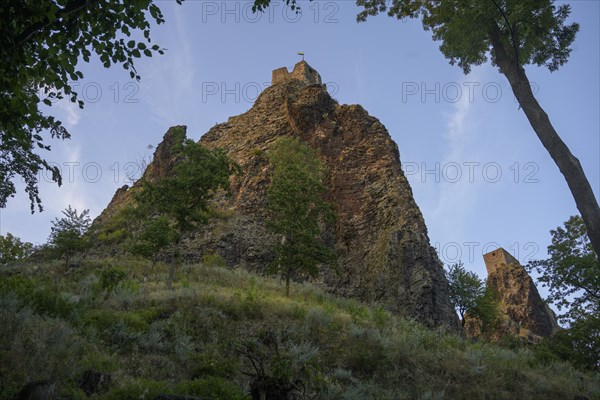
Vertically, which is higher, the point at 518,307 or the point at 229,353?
the point at 518,307

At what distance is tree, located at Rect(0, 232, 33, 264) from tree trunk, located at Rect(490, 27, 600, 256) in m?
37.8

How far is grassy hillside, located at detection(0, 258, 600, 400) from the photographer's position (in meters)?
6.96

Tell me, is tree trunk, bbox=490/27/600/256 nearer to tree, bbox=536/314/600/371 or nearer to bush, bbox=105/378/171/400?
bush, bbox=105/378/171/400

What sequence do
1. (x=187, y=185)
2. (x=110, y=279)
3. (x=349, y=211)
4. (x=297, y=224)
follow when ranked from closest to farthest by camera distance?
(x=110, y=279)
(x=187, y=185)
(x=297, y=224)
(x=349, y=211)

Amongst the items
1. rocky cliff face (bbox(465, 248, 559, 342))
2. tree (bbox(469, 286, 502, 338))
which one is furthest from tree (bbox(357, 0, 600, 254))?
rocky cliff face (bbox(465, 248, 559, 342))

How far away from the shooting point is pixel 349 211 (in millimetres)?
33781

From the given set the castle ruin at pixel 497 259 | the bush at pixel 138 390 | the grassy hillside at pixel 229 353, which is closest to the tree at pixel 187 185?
the grassy hillside at pixel 229 353

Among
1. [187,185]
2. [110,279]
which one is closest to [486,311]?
[187,185]

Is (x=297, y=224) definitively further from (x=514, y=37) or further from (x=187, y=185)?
(x=514, y=37)

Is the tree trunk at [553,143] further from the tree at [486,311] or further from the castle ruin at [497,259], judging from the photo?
the castle ruin at [497,259]

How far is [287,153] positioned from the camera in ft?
116

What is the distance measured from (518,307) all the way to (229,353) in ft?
143

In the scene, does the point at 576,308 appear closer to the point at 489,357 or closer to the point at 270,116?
the point at 489,357

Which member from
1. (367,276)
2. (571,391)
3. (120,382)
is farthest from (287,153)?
(120,382)
